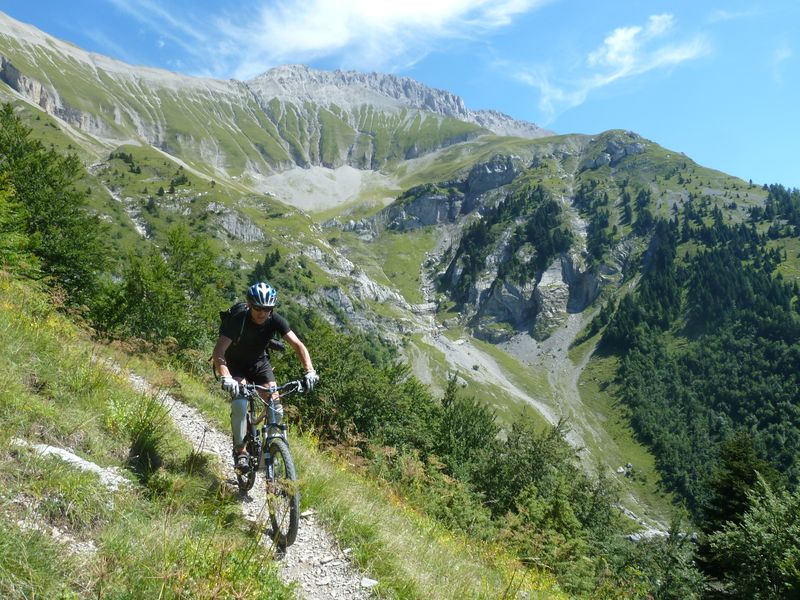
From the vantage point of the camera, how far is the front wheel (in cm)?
495

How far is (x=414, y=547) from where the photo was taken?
598 centimetres

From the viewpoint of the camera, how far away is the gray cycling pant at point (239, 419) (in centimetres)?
614

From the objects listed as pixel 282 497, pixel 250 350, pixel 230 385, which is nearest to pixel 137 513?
pixel 282 497

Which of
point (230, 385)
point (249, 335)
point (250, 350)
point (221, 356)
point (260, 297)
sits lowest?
point (230, 385)

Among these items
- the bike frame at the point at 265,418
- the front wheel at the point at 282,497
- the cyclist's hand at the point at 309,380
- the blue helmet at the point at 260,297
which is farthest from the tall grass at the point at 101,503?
the blue helmet at the point at 260,297

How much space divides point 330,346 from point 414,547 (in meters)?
28.2

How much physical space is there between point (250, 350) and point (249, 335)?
24 centimetres

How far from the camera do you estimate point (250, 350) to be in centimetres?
662

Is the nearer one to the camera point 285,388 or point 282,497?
point 282,497

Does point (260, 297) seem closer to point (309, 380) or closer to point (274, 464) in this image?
point (309, 380)

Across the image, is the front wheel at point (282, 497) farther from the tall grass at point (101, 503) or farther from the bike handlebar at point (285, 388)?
the bike handlebar at point (285, 388)

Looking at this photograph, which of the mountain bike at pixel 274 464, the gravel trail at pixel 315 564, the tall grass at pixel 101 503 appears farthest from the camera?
the mountain bike at pixel 274 464

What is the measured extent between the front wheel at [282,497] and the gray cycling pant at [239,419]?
732 mm

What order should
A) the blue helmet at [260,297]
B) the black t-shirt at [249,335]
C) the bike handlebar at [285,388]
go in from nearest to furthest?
1. the bike handlebar at [285,388]
2. the blue helmet at [260,297]
3. the black t-shirt at [249,335]
